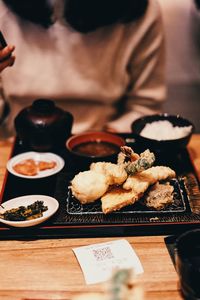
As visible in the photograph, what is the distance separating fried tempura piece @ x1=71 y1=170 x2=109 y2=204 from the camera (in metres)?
1.85

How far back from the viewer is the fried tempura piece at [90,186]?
185 cm

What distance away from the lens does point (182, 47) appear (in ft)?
23.2

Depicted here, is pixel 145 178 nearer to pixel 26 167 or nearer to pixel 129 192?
pixel 129 192

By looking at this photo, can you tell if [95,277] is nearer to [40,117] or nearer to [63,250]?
[63,250]

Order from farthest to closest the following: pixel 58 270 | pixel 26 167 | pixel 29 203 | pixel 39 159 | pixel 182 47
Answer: pixel 182 47 → pixel 39 159 → pixel 26 167 → pixel 29 203 → pixel 58 270

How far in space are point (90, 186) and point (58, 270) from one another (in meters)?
0.40

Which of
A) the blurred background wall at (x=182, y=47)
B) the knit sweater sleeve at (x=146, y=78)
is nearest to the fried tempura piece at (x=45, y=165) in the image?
the knit sweater sleeve at (x=146, y=78)

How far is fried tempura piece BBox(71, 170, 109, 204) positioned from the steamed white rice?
618 mm

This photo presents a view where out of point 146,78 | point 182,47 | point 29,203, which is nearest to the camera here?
point 29,203

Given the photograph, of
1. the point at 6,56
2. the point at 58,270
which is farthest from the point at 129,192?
the point at 6,56

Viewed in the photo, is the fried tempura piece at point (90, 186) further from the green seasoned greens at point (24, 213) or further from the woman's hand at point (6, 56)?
the woman's hand at point (6, 56)

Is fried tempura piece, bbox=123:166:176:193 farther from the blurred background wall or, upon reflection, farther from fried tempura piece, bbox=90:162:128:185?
the blurred background wall

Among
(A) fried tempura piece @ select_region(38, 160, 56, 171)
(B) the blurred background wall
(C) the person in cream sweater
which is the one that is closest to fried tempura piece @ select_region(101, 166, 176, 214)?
(A) fried tempura piece @ select_region(38, 160, 56, 171)

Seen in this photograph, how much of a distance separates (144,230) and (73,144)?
32.0 inches
